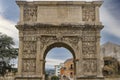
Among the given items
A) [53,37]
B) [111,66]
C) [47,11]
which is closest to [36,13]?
[47,11]

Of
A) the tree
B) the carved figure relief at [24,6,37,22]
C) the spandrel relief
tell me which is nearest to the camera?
the spandrel relief

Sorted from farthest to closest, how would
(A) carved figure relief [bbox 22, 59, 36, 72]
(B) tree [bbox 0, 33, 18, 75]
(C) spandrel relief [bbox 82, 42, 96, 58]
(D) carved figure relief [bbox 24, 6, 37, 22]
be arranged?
(B) tree [bbox 0, 33, 18, 75], (D) carved figure relief [bbox 24, 6, 37, 22], (C) spandrel relief [bbox 82, 42, 96, 58], (A) carved figure relief [bbox 22, 59, 36, 72]

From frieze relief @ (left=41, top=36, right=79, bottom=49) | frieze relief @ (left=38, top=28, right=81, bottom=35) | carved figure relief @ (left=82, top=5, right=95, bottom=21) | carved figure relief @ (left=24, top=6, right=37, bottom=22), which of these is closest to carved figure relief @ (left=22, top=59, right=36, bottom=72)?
frieze relief @ (left=41, top=36, right=79, bottom=49)

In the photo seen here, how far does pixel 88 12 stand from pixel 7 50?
34.3ft

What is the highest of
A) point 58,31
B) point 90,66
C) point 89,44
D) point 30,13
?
point 30,13

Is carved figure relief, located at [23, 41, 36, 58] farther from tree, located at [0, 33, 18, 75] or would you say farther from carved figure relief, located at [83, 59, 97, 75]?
tree, located at [0, 33, 18, 75]

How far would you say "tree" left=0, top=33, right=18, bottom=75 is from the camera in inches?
1121

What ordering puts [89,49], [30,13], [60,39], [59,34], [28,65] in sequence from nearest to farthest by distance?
[28,65]
[60,39]
[59,34]
[89,49]
[30,13]

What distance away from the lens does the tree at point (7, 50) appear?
1121 inches

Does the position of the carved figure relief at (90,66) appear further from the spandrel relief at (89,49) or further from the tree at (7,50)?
the tree at (7,50)

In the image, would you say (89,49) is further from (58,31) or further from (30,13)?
(30,13)

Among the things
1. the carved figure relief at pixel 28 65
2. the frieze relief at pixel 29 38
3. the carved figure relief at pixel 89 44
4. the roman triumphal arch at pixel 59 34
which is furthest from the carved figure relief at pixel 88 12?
the carved figure relief at pixel 28 65

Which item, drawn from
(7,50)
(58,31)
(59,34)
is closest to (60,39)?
(59,34)

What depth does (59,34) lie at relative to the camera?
71.3ft
